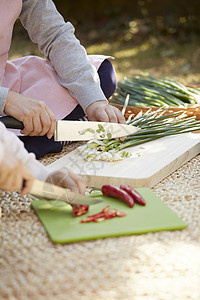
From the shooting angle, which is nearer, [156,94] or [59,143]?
[59,143]

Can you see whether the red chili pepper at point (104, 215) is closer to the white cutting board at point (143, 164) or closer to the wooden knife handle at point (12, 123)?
the white cutting board at point (143, 164)

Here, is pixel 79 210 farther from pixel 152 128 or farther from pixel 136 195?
pixel 152 128

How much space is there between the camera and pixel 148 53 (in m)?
6.40

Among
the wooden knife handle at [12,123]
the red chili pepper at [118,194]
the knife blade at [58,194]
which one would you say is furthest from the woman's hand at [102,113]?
the knife blade at [58,194]

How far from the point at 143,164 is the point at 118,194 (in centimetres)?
46

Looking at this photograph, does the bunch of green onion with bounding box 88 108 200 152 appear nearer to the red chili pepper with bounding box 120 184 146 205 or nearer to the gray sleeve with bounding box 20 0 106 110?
the gray sleeve with bounding box 20 0 106 110

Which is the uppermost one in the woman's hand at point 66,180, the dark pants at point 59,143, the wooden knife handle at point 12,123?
the woman's hand at point 66,180

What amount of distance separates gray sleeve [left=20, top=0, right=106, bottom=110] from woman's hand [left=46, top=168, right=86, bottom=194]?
93 centimetres

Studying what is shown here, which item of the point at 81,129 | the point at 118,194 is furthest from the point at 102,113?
the point at 118,194

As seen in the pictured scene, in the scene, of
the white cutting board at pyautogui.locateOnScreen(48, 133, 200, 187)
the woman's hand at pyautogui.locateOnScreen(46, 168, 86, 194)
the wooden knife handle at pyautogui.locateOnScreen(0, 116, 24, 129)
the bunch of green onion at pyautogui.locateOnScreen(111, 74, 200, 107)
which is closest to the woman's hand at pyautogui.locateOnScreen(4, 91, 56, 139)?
the wooden knife handle at pyautogui.locateOnScreen(0, 116, 24, 129)

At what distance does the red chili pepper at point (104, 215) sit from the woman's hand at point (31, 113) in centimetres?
65

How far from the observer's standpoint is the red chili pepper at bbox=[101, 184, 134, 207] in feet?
6.46

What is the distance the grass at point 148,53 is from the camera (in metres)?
5.53

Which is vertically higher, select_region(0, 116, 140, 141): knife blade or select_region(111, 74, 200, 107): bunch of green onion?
select_region(0, 116, 140, 141): knife blade
